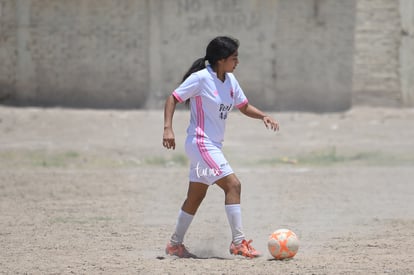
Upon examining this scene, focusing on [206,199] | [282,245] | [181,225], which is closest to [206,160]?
[181,225]

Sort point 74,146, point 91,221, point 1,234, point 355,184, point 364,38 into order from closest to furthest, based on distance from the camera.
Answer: point 1,234 < point 91,221 < point 355,184 < point 74,146 < point 364,38

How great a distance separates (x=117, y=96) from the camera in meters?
19.6

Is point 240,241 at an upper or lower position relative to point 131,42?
lower

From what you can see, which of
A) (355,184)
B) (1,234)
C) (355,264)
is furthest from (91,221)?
(355,184)

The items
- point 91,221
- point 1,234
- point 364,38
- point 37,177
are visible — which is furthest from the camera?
point 364,38

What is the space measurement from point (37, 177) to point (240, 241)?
6890mm

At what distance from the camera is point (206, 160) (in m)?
6.54

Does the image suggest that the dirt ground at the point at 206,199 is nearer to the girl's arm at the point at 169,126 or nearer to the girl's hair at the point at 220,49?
the girl's arm at the point at 169,126

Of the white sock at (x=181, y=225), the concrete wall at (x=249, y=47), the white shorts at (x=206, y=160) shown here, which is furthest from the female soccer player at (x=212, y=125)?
the concrete wall at (x=249, y=47)

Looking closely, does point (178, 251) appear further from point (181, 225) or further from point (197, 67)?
point (197, 67)

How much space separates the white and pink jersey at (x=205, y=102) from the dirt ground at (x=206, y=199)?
1022 mm

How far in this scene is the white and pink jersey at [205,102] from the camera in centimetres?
661

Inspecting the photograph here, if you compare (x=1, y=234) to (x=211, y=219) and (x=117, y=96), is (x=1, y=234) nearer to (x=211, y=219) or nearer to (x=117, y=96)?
(x=211, y=219)

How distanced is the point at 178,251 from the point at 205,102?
1251 millimetres
